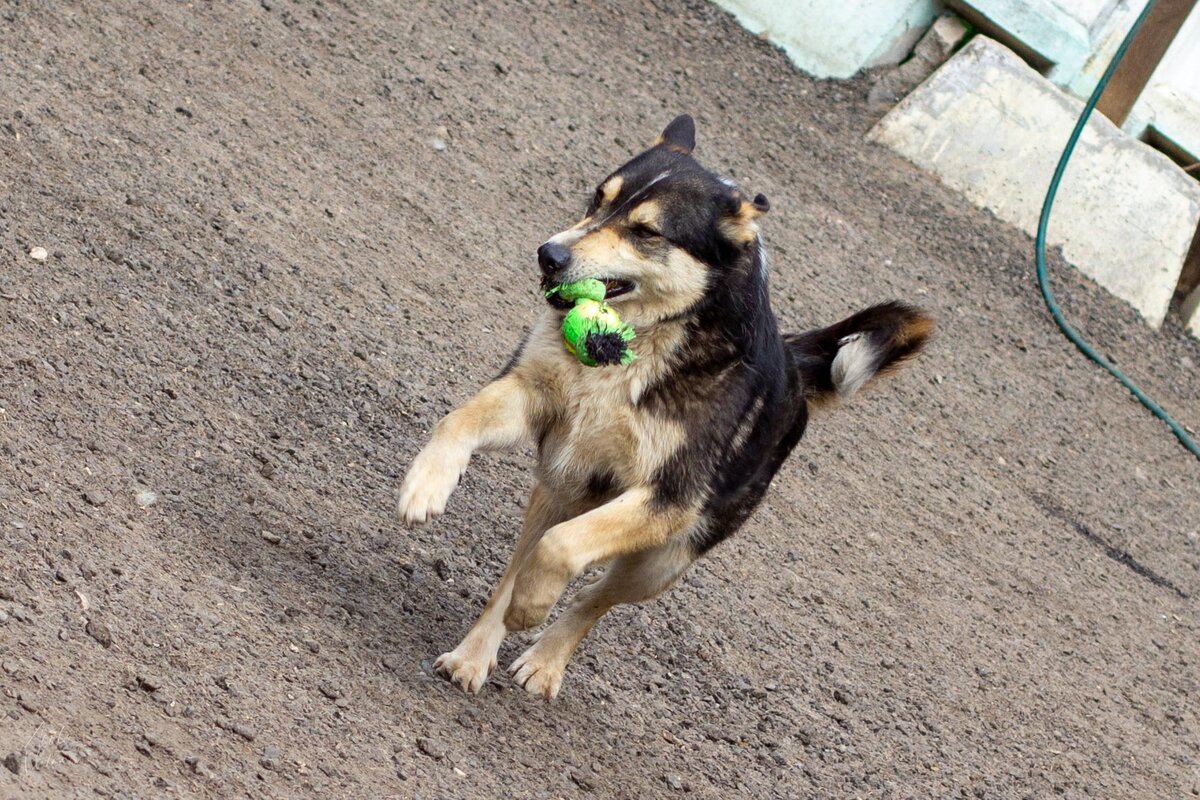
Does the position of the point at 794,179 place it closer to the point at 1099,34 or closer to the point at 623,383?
the point at 1099,34

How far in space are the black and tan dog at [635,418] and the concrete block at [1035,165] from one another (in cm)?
651

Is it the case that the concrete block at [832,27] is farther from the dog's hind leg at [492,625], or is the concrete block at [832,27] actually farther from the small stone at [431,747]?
the small stone at [431,747]

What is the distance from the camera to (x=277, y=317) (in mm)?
5859

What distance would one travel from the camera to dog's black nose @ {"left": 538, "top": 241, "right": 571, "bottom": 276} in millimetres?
4043

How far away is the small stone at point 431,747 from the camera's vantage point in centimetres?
387

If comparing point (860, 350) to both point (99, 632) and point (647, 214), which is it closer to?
point (647, 214)

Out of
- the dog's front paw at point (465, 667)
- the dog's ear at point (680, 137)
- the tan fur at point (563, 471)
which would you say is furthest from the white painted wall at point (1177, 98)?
the dog's front paw at point (465, 667)

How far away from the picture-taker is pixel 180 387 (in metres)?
5.10

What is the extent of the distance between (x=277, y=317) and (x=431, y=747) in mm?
2537

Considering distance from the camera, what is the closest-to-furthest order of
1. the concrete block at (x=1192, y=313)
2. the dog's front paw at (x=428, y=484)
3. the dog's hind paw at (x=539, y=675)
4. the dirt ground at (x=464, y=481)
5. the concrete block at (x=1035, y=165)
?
the dirt ground at (x=464, y=481) → the dog's front paw at (x=428, y=484) → the dog's hind paw at (x=539, y=675) → the concrete block at (x=1035, y=165) → the concrete block at (x=1192, y=313)

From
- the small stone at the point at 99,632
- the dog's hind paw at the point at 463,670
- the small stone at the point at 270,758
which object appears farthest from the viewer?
the dog's hind paw at the point at 463,670

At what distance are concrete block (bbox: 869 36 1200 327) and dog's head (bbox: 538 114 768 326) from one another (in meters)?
6.57

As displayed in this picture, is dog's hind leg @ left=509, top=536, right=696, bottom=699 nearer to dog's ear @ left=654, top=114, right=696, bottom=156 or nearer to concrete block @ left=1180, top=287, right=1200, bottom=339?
dog's ear @ left=654, top=114, right=696, bottom=156

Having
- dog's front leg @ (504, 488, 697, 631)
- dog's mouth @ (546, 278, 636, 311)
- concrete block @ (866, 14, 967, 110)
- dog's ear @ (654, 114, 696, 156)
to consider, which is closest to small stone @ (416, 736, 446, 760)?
dog's front leg @ (504, 488, 697, 631)
